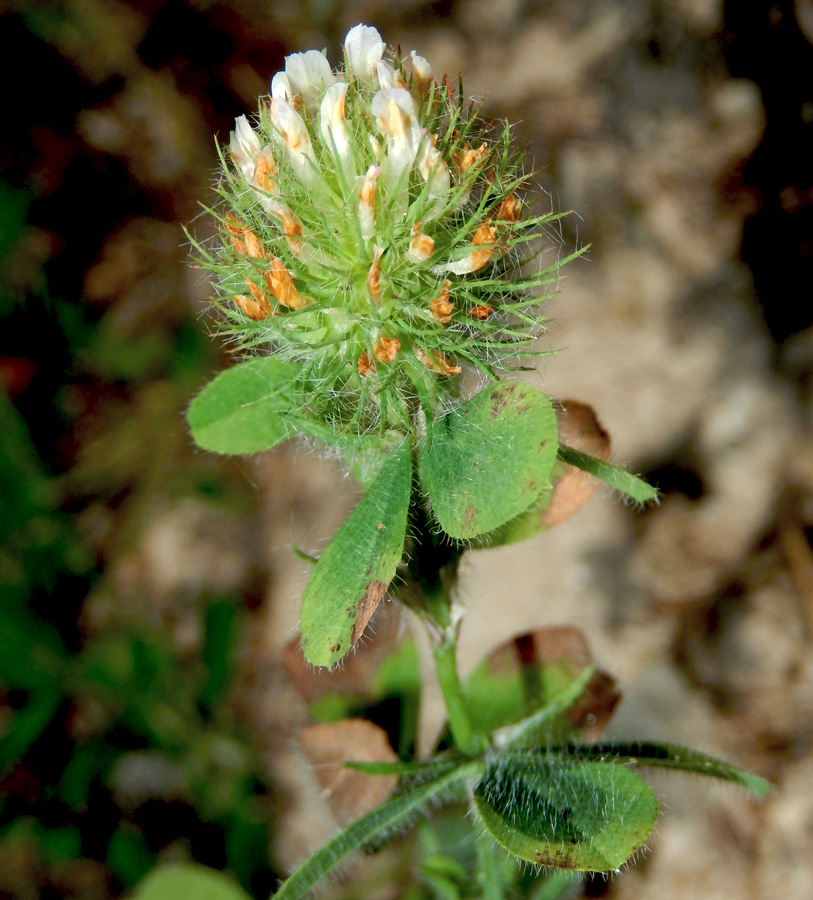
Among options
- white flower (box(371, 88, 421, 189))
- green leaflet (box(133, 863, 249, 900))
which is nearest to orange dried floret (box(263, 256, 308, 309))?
white flower (box(371, 88, 421, 189))

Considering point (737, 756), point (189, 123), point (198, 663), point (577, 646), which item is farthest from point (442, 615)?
point (189, 123)

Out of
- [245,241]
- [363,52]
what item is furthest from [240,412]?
[363,52]

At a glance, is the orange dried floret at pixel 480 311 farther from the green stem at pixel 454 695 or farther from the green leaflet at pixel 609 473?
the green stem at pixel 454 695

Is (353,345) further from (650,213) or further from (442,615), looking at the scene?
(650,213)

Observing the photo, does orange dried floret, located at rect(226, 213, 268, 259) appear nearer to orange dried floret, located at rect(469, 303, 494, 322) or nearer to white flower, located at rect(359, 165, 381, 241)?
white flower, located at rect(359, 165, 381, 241)

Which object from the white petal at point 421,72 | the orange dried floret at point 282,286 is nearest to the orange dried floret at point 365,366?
the orange dried floret at point 282,286

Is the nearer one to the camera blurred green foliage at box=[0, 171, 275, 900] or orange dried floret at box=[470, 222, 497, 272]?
orange dried floret at box=[470, 222, 497, 272]

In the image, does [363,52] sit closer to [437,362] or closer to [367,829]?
[437,362]
